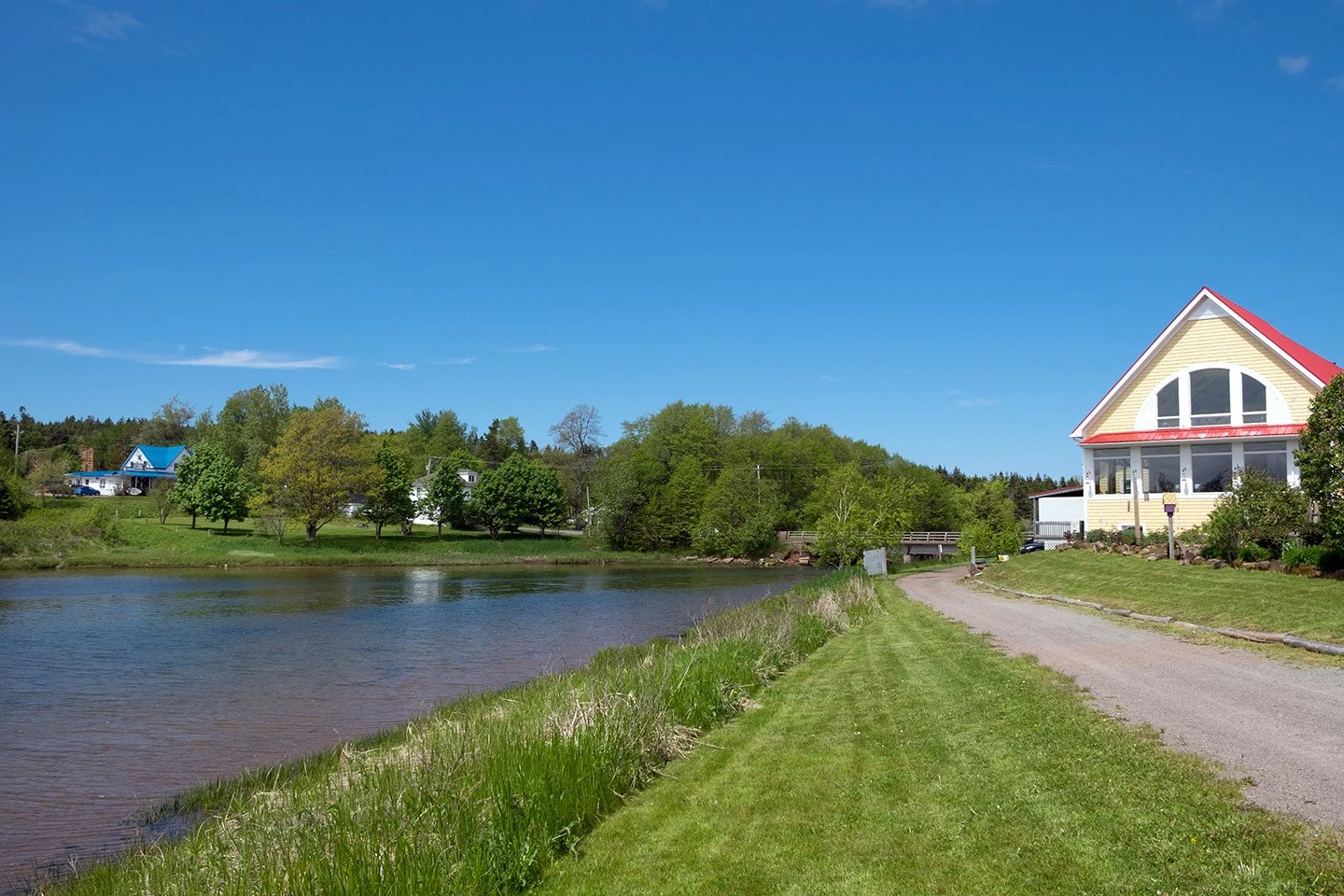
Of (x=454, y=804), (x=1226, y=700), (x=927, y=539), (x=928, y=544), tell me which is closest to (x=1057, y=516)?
(x=928, y=544)

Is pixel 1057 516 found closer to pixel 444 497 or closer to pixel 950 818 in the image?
pixel 950 818

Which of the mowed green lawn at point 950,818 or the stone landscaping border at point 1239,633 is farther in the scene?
the stone landscaping border at point 1239,633

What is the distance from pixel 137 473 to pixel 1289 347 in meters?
114

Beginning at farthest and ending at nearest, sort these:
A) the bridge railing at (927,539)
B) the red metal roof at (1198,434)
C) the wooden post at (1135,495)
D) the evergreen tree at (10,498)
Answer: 1. the bridge railing at (927,539)
2. the evergreen tree at (10,498)
3. the red metal roof at (1198,434)
4. the wooden post at (1135,495)

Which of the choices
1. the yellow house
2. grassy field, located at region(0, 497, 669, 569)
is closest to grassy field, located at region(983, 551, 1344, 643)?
the yellow house

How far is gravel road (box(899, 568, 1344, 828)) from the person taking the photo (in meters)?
6.84

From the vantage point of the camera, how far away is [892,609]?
25.8 meters

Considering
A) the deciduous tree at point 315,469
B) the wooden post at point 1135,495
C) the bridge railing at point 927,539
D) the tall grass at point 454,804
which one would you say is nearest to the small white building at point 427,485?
the deciduous tree at point 315,469

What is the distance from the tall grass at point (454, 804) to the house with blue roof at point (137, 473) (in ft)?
360

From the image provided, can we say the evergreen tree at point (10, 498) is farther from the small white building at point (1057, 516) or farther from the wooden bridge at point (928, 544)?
the small white building at point (1057, 516)

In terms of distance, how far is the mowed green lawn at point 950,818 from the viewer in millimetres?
5535

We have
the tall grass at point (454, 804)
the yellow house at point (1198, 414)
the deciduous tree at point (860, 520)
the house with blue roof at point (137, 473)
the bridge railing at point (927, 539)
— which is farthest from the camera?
the house with blue roof at point (137, 473)

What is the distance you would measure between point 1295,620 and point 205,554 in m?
65.2

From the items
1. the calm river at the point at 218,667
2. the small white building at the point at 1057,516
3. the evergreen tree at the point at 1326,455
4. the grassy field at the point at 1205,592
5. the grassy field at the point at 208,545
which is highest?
the evergreen tree at the point at 1326,455
